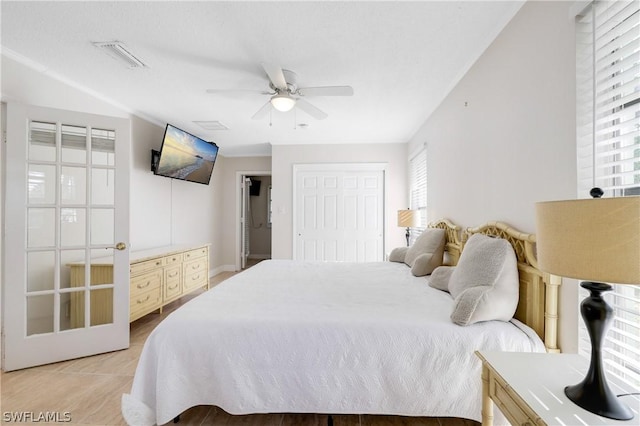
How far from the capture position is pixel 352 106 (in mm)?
3197

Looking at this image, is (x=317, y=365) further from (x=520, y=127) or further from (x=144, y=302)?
(x=144, y=302)

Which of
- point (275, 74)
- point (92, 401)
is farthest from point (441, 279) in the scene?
point (92, 401)

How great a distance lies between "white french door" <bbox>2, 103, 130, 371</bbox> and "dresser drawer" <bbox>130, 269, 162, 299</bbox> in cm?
23

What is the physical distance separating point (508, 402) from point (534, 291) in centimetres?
77

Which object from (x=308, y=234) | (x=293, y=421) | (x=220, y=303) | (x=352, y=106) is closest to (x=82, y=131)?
(x=220, y=303)

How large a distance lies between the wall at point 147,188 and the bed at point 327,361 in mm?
2430

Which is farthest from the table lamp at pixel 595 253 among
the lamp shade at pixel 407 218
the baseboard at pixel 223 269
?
the baseboard at pixel 223 269

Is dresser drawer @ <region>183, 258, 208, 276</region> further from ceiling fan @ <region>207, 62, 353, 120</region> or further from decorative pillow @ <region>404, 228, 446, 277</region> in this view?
decorative pillow @ <region>404, 228, 446, 277</region>

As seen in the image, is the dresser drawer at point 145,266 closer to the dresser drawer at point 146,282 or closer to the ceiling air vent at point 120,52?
the dresser drawer at point 146,282

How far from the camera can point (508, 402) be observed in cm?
99

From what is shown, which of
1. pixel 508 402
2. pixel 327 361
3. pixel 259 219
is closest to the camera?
pixel 508 402

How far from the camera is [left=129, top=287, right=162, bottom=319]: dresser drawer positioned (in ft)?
8.94

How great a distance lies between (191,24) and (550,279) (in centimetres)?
259

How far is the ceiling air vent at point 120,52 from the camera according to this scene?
6.70ft
